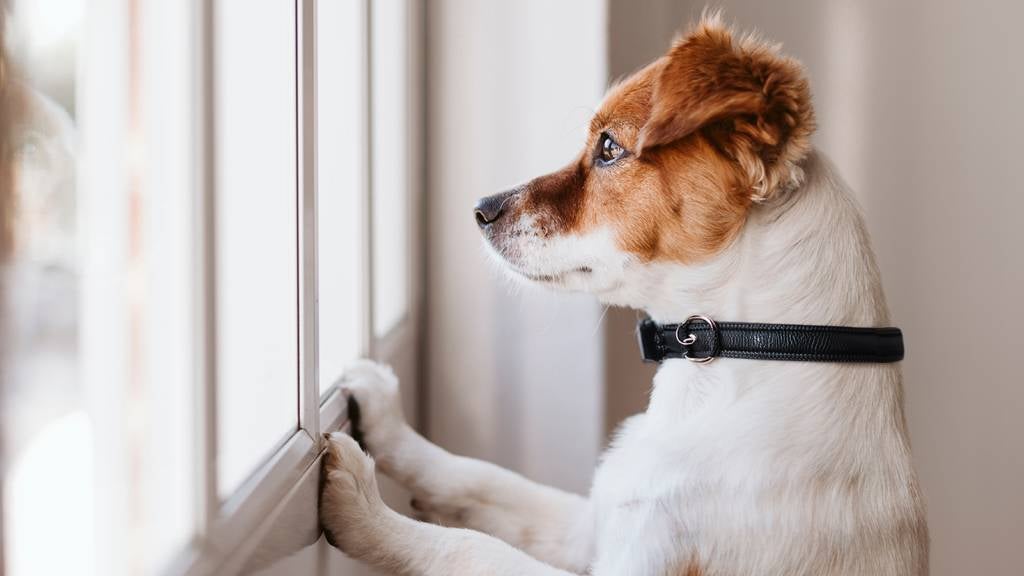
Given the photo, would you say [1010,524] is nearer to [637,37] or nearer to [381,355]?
[637,37]

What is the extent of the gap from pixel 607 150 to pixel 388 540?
1.90ft

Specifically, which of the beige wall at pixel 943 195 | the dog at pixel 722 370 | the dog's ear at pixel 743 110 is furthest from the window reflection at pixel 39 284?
the beige wall at pixel 943 195

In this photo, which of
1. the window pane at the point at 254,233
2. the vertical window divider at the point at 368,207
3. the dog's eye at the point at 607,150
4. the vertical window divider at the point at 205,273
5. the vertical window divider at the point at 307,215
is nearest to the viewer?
the vertical window divider at the point at 205,273

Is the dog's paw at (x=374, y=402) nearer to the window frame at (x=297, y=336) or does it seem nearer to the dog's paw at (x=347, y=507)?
the window frame at (x=297, y=336)

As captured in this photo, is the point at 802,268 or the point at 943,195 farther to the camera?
the point at 943,195

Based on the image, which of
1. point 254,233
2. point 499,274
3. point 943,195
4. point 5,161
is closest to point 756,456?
point 254,233

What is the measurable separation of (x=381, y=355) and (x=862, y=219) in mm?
838

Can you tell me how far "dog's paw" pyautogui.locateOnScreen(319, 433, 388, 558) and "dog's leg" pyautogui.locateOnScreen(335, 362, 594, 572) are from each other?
239 mm

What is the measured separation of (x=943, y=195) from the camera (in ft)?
6.90

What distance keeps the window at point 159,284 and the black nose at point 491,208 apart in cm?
34

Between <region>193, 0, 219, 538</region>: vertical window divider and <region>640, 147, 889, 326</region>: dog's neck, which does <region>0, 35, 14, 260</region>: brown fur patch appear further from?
<region>640, 147, 889, 326</region>: dog's neck

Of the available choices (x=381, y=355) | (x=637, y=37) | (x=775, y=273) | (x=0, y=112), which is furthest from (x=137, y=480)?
(x=637, y=37)

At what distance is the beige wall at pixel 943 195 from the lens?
206 centimetres

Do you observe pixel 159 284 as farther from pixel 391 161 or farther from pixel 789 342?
pixel 391 161
